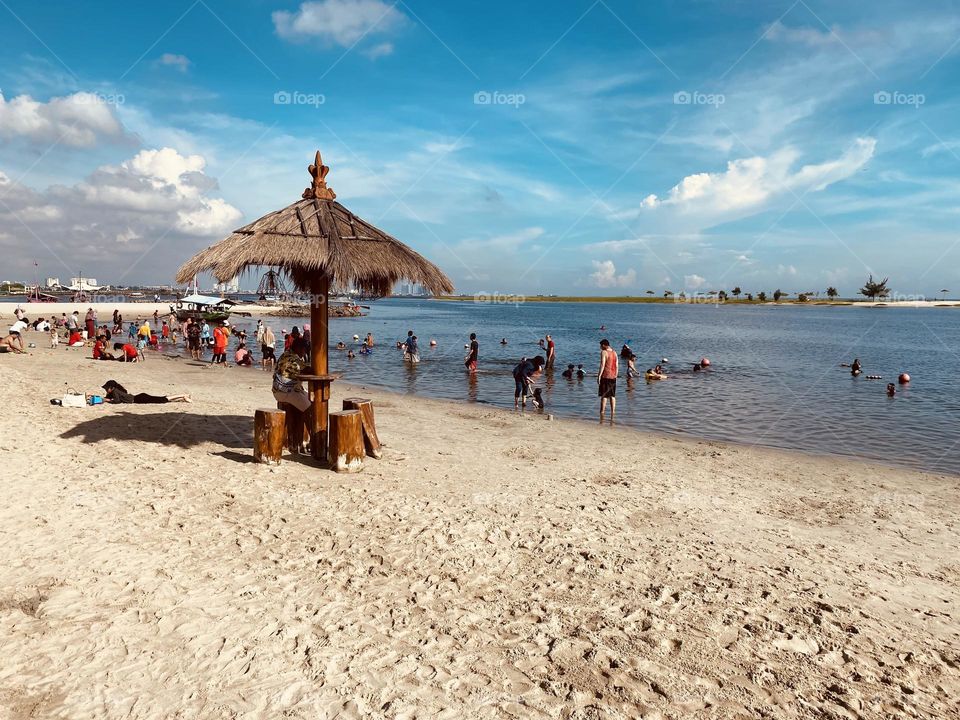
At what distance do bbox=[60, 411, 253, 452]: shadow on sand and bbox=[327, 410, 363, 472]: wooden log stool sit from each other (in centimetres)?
199

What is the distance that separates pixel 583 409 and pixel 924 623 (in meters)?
11.7

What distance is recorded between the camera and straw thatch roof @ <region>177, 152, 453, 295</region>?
782 cm

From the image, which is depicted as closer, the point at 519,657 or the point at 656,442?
the point at 519,657

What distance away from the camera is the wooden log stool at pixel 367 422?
8422 mm

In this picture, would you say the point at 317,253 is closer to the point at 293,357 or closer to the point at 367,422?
the point at 293,357

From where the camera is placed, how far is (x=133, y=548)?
5.46 metres

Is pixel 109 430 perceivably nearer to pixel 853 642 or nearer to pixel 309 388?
pixel 309 388

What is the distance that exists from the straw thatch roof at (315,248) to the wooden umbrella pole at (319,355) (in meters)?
0.25

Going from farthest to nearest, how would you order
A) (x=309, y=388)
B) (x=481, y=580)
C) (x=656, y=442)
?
(x=656, y=442) → (x=309, y=388) → (x=481, y=580)

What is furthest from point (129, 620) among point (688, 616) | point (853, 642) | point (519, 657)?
point (853, 642)

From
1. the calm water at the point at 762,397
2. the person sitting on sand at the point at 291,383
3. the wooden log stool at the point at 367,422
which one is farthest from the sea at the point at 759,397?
the person sitting on sand at the point at 291,383

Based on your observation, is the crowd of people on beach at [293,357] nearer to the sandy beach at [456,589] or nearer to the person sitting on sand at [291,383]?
the person sitting on sand at [291,383]

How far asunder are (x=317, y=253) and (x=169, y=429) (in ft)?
15.6

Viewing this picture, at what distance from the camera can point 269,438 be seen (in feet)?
26.4
